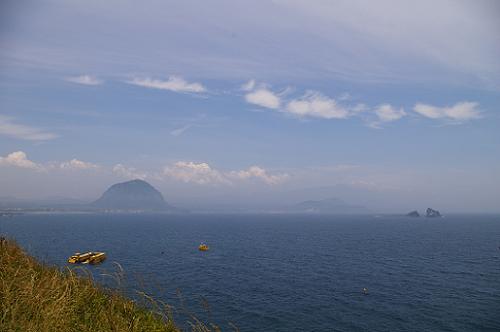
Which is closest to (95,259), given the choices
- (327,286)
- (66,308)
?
(327,286)

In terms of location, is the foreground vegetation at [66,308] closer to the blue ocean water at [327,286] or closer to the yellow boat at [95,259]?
the blue ocean water at [327,286]

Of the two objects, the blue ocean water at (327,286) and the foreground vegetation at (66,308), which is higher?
the foreground vegetation at (66,308)

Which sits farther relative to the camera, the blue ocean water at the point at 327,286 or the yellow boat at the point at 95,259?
the yellow boat at the point at 95,259

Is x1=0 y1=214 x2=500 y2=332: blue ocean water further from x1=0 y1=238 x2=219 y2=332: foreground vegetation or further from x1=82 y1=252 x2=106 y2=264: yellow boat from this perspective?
x1=82 y1=252 x2=106 y2=264: yellow boat

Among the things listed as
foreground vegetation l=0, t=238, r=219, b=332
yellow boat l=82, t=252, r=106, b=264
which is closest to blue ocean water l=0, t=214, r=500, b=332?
foreground vegetation l=0, t=238, r=219, b=332

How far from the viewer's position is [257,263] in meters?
87.0

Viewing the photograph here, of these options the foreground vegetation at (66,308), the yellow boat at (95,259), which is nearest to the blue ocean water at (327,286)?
the foreground vegetation at (66,308)

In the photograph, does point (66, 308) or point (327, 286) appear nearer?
point (66, 308)

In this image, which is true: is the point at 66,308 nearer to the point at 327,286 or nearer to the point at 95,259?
the point at 327,286

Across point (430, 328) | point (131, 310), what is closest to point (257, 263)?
point (430, 328)

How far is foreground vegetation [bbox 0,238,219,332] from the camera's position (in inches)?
269

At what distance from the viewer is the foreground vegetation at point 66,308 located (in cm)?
682

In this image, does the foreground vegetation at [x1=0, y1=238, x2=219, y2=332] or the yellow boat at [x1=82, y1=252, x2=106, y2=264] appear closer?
the foreground vegetation at [x1=0, y1=238, x2=219, y2=332]

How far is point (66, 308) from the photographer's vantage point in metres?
7.39
